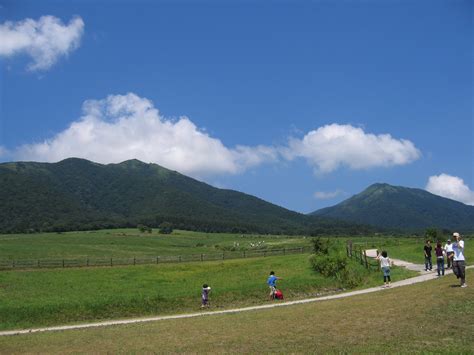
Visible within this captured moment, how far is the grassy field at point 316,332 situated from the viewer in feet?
49.0

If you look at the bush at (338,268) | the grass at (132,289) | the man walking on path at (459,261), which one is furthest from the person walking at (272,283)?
the man walking on path at (459,261)

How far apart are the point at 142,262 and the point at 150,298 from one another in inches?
1104

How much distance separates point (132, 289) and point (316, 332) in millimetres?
26150

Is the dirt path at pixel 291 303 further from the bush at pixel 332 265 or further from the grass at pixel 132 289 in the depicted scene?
the bush at pixel 332 265

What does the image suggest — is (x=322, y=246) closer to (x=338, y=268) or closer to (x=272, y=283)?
(x=338, y=268)

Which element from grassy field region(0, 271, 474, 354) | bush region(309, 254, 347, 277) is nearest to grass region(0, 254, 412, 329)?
bush region(309, 254, 347, 277)

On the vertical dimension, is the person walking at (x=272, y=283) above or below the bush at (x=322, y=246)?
below

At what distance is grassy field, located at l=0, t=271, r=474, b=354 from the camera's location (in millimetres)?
14945

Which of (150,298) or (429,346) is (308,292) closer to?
(150,298)

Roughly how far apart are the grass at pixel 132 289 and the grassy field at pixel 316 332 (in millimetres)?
8380

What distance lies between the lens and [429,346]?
14.0 meters

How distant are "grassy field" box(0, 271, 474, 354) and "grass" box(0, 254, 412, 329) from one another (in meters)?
8.38

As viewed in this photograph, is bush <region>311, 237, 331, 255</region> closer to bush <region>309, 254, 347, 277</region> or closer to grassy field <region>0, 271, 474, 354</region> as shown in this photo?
bush <region>309, 254, 347, 277</region>

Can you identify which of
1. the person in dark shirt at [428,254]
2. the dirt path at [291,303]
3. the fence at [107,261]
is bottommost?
the dirt path at [291,303]
